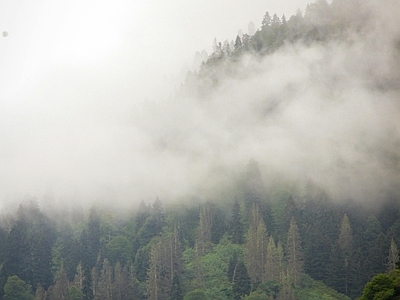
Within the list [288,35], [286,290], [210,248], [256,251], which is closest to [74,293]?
[210,248]

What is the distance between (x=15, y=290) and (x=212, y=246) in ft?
138

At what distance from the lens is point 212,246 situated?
13112cm

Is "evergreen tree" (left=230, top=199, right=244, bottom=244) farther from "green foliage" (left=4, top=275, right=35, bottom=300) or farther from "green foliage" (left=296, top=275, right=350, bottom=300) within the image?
"green foliage" (left=4, top=275, right=35, bottom=300)

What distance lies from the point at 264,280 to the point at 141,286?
2580cm

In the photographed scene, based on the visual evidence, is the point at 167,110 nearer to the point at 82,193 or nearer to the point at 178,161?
the point at 178,161

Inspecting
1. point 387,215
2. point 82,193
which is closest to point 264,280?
point 387,215

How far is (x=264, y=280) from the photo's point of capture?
113750 millimetres

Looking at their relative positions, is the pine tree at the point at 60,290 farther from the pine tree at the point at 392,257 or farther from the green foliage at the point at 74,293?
the pine tree at the point at 392,257

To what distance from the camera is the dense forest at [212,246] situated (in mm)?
114875

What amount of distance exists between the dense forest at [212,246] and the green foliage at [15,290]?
20 centimetres

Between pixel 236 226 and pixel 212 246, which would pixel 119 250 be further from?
pixel 236 226

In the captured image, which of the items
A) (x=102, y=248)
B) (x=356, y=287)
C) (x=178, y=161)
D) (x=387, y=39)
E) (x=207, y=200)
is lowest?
(x=356, y=287)

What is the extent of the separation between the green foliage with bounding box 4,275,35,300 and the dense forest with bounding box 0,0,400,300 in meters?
0.20

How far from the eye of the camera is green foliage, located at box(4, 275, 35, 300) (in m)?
119
